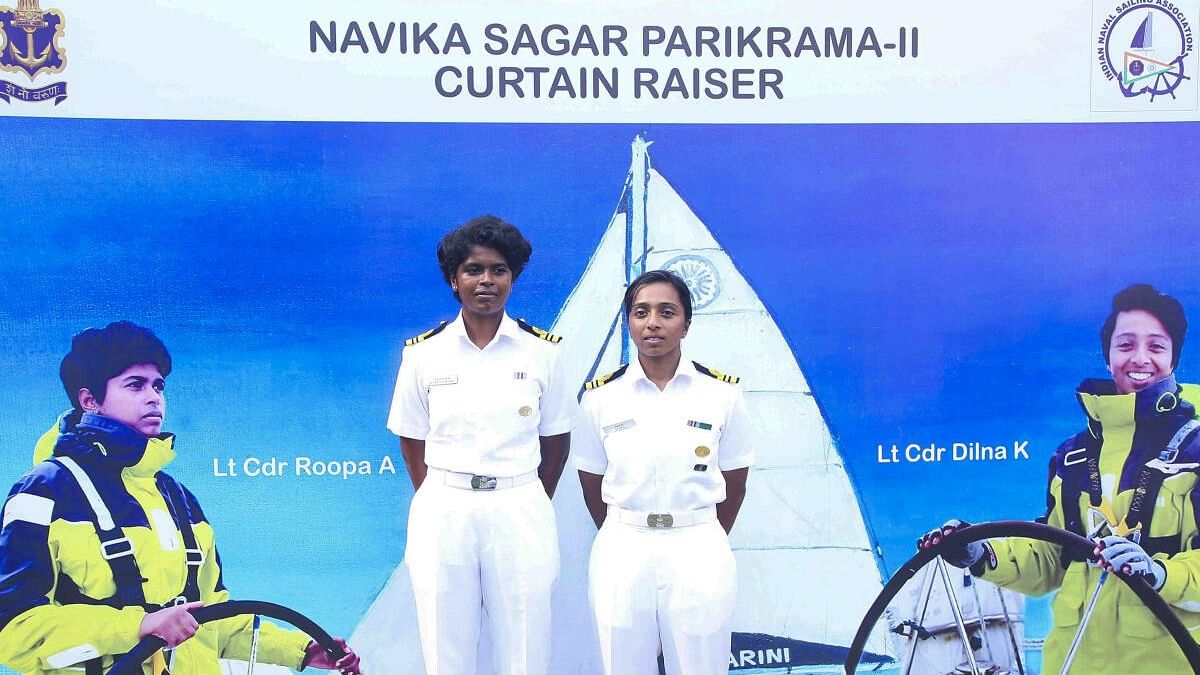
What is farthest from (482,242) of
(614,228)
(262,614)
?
(262,614)

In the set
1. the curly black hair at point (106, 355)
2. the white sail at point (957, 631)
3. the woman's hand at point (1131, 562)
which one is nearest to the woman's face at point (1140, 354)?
the woman's hand at point (1131, 562)

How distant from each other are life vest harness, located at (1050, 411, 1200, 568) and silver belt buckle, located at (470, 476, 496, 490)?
213 cm

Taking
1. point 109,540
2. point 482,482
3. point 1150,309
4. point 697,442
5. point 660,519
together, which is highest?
point 1150,309

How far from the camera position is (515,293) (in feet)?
11.3

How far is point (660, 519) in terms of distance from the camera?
106 inches

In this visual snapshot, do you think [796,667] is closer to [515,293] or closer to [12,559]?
A: [515,293]

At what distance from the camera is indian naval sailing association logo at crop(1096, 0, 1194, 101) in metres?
3.48

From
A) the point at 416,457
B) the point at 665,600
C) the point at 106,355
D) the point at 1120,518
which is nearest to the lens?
the point at 665,600

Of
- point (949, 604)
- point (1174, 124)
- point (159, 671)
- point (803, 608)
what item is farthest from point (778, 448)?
point (159, 671)

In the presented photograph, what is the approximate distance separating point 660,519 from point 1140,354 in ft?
6.70

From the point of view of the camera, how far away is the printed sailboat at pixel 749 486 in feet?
11.4

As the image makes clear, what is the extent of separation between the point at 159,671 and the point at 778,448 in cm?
222

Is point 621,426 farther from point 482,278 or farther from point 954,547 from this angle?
point 954,547

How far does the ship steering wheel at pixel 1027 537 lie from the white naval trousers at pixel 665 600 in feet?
3.42
